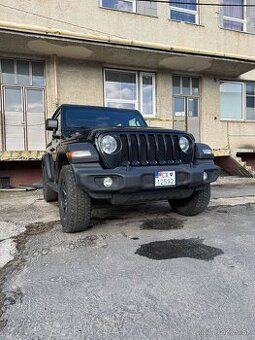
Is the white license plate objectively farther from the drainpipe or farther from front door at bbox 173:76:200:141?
front door at bbox 173:76:200:141

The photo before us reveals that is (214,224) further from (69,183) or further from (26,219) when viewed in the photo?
(26,219)

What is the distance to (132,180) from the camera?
12.8 feet

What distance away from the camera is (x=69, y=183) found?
13.4 ft

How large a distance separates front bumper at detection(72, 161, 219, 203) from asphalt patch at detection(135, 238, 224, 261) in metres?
0.69

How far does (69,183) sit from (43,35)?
5.79 m

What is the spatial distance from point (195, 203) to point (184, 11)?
9.53 m

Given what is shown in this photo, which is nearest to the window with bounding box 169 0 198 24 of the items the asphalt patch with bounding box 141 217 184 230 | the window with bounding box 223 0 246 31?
the window with bounding box 223 0 246 31

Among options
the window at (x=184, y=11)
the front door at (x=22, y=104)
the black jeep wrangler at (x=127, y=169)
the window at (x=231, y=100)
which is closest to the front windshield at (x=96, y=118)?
the black jeep wrangler at (x=127, y=169)

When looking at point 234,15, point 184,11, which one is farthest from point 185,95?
point 234,15

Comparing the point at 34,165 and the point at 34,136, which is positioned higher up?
the point at 34,136

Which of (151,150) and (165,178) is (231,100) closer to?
(151,150)

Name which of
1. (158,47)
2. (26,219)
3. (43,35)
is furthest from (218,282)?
(158,47)

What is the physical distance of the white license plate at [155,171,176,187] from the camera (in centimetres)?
410

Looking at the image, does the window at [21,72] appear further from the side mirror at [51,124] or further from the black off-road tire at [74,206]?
the black off-road tire at [74,206]
